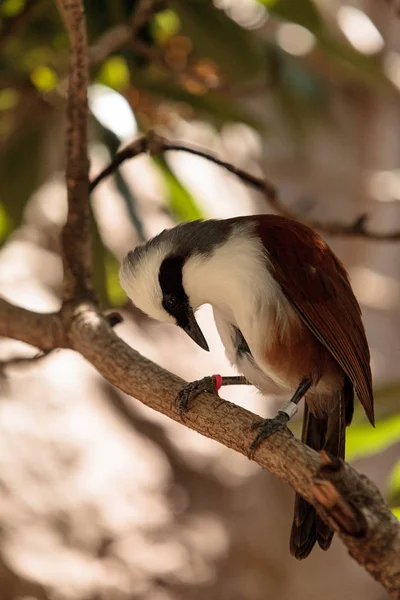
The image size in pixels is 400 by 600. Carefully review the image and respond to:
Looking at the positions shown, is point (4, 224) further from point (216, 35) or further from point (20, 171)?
point (216, 35)

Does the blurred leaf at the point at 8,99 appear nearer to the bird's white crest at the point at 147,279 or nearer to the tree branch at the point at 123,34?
the tree branch at the point at 123,34

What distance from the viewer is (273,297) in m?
1.65

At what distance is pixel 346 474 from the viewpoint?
41.9 inches

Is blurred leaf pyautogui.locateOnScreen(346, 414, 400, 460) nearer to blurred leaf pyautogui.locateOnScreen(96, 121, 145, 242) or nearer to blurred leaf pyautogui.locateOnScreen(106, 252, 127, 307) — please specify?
blurred leaf pyautogui.locateOnScreen(96, 121, 145, 242)

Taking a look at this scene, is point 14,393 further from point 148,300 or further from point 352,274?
point 352,274

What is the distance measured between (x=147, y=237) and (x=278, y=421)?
1.41m

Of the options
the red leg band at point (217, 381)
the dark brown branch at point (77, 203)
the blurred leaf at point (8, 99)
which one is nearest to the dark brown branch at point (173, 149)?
the dark brown branch at point (77, 203)

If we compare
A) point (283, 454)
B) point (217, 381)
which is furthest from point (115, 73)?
point (283, 454)

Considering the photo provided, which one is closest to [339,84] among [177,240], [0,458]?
[0,458]

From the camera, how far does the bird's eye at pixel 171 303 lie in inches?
67.6

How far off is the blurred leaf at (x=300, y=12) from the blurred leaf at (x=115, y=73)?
0.48 meters

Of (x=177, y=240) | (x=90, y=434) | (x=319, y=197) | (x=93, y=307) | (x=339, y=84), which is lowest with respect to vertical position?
(x=93, y=307)

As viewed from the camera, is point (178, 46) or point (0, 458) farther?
point (0, 458)

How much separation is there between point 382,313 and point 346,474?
13.2 ft
